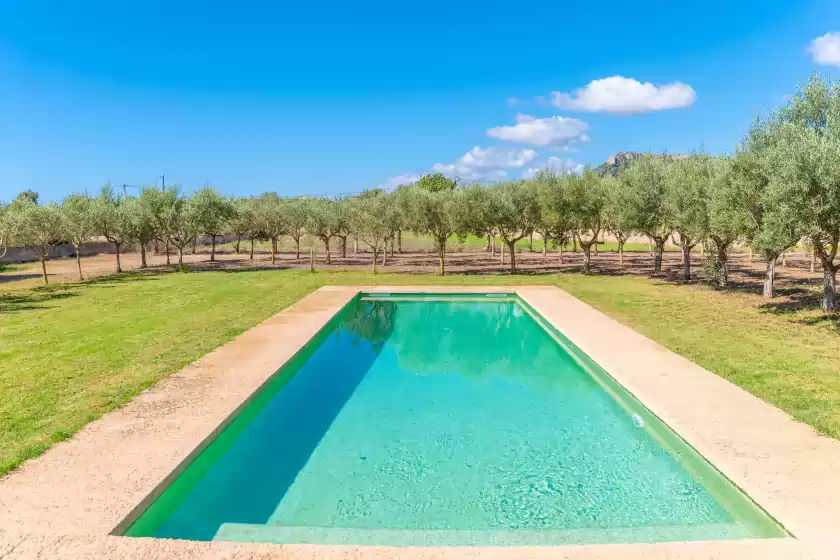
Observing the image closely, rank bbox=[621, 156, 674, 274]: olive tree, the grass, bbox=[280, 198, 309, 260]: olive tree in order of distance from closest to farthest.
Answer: the grass → bbox=[621, 156, 674, 274]: olive tree → bbox=[280, 198, 309, 260]: olive tree

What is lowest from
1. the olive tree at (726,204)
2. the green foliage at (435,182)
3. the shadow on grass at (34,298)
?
the shadow on grass at (34,298)

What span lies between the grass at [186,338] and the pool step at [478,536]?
3.33 metres

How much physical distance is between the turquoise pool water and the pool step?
0.02m

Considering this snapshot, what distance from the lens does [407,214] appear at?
111 feet

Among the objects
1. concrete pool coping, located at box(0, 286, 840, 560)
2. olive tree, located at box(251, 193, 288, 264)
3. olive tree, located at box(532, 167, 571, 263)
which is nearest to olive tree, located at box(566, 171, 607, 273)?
olive tree, located at box(532, 167, 571, 263)

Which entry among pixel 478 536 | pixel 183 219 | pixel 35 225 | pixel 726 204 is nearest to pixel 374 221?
pixel 183 219

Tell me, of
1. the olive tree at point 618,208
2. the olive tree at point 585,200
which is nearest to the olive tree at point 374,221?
the olive tree at point 585,200

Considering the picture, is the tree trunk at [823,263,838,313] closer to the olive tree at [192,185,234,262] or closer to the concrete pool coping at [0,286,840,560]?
the concrete pool coping at [0,286,840,560]

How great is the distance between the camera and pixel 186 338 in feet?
48.7

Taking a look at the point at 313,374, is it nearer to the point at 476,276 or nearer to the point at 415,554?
the point at 415,554

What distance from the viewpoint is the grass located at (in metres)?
9.26

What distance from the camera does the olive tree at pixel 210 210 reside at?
121 ft

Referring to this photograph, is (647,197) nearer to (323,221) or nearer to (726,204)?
(726,204)

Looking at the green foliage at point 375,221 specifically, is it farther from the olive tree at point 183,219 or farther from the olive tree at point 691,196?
the olive tree at point 691,196
